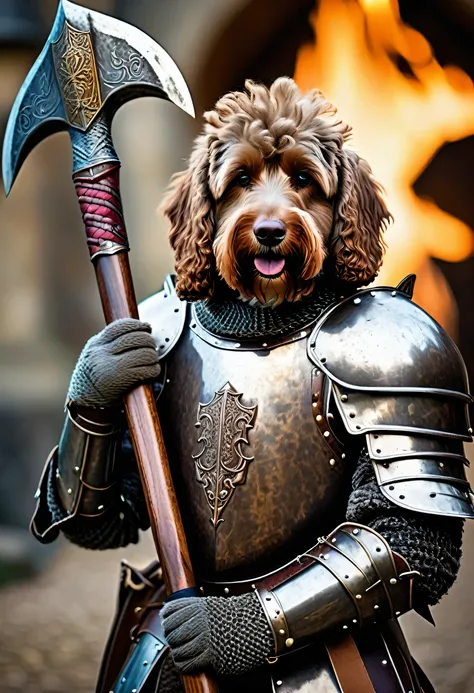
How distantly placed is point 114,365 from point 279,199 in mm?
524

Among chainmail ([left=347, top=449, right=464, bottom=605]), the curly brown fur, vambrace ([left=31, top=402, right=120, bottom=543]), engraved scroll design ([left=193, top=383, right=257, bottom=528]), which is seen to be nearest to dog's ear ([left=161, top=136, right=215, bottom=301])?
the curly brown fur

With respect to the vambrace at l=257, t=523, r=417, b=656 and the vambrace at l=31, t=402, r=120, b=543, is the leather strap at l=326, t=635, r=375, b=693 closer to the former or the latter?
the vambrace at l=257, t=523, r=417, b=656

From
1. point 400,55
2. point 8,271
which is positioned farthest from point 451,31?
point 8,271

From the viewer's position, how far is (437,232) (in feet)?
17.8

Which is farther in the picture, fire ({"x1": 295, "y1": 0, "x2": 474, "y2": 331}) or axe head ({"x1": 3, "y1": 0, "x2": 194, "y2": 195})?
fire ({"x1": 295, "y1": 0, "x2": 474, "y2": 331})

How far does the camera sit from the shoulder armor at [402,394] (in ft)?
7.25

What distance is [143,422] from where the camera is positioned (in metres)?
2.41

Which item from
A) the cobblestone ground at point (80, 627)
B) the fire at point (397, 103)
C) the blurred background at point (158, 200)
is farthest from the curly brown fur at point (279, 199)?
the cobblestone ground at point (80, 627)

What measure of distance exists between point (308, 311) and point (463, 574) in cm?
337

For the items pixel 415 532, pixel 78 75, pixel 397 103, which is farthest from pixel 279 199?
pixel 397 103

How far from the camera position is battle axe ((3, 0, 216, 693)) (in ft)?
8.11

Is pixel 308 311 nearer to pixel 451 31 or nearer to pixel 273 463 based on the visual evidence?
pixel 273 463

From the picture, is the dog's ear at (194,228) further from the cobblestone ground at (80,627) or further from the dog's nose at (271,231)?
the cobblestone ground at (80,627)

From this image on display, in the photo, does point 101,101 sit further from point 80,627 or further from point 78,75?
point 80,627
